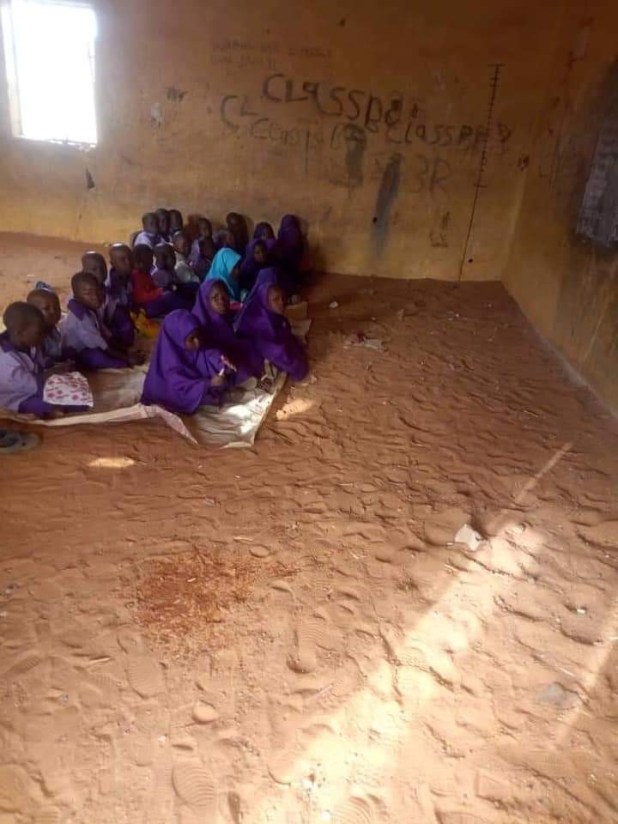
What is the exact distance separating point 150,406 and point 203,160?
4.01m

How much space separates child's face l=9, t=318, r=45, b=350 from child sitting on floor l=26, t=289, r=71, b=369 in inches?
6.2

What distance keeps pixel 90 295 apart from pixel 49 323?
43 cm

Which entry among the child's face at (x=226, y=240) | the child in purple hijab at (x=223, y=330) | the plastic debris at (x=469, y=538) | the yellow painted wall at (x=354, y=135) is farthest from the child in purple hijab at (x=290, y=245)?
the plastic debris at (x=469, y=538)

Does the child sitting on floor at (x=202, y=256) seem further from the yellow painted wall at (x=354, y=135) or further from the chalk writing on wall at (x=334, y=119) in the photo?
the chalk writing on wall at (x=334, y=119)

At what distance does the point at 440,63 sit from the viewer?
6.45 metres

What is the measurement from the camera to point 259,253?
6.24 metres

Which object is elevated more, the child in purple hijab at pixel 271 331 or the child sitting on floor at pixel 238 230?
the child sitting on floor at pixel 238 230

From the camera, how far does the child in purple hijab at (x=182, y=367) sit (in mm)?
4242

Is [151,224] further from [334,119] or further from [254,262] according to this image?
[334,119]

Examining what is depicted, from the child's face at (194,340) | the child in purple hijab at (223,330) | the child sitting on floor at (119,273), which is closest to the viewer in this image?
the child's face at (194,340)

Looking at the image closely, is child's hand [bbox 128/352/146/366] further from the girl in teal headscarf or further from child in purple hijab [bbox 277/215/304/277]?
child in purple hijab [bbox 277/215/304/277]

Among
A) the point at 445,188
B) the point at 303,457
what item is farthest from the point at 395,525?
the point at 445,188

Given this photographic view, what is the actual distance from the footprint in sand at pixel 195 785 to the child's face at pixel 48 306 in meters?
3.03

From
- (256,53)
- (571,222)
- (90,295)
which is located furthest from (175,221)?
(571,222)
